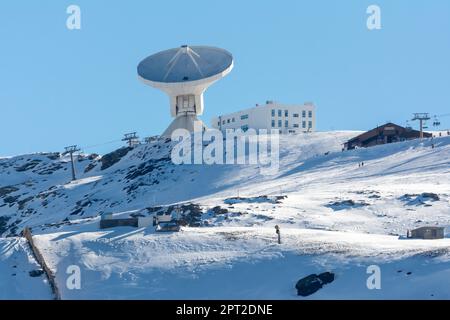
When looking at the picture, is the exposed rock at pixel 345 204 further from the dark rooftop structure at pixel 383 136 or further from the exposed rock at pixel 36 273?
the dark rooftop structure at pixel 383 136

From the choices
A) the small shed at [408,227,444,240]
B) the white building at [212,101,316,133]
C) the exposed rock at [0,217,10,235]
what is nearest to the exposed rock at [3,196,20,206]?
the exposed rock at [0,217,10,235]

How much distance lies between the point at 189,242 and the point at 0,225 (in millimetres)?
46367

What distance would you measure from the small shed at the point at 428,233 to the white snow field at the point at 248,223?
2.04m

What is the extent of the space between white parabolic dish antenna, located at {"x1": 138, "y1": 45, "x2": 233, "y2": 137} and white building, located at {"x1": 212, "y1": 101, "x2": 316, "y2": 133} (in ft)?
44.8

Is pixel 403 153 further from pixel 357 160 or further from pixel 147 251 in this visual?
pixel 147 251

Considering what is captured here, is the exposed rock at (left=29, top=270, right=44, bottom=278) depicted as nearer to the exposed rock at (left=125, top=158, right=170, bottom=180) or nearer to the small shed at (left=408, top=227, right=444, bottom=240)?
the small shed at (left=408, top=227, right=444, bottom=240)

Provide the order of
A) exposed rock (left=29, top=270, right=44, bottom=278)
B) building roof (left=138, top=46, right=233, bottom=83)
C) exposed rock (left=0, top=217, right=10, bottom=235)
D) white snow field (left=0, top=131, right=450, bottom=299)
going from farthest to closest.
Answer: building roof (left=138, top=46, right=233, bottom=83)
exposed rock (left=0, top=217, right=10, bottom=235)
exposed rock (left=29, top=270, right=44, bottom=278)
white snow field (left=0, top=131, right=450, bottom=299)

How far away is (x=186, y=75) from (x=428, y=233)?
73.9m

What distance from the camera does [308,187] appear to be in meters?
96.3

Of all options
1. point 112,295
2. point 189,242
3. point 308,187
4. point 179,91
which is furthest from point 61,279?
point 179,91

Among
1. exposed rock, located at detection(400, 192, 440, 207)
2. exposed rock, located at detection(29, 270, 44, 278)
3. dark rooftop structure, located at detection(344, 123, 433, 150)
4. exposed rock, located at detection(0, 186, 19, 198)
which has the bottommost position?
exposed rock, located at detection(0, 186, 19, 198)

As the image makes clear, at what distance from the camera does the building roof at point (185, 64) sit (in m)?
137

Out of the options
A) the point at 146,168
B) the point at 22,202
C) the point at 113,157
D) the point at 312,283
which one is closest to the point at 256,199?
the point at 312,283

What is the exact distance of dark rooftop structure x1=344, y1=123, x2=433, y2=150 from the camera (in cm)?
12662
